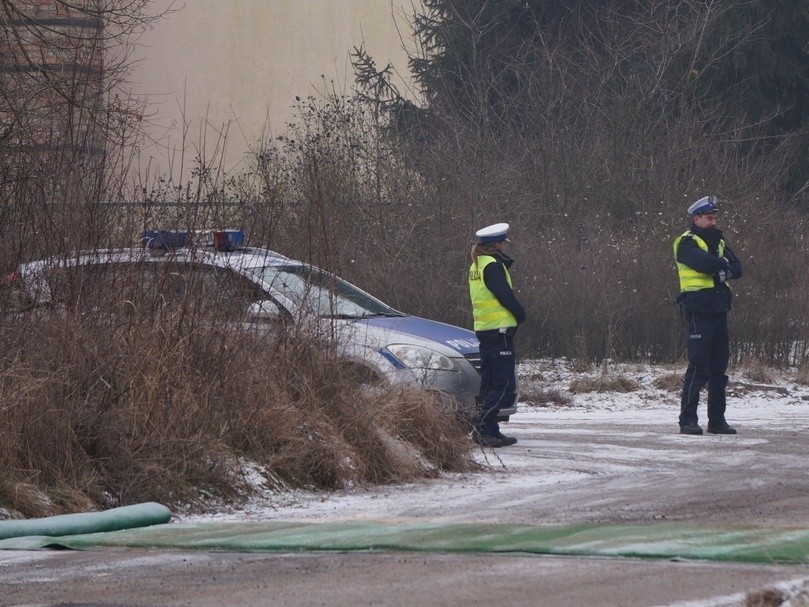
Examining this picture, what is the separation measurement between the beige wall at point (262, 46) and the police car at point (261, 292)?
23.6 meters

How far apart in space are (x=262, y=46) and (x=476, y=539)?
97.7ft

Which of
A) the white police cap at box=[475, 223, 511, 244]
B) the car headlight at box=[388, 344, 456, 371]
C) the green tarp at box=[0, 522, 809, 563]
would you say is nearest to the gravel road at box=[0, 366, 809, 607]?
the green tarp at box=[0, 522, 809, 563]

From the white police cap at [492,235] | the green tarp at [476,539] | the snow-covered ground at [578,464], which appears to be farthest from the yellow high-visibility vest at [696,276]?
the green tarp at [476,539]

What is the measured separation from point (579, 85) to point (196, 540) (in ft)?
69.2

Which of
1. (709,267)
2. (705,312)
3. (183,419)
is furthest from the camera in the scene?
(705,312)

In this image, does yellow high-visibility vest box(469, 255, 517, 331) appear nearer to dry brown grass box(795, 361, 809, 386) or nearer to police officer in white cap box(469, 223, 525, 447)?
police officer in white cap box(469, 223, 525, 447)

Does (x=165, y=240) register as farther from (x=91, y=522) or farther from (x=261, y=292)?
(x=91, y=522)

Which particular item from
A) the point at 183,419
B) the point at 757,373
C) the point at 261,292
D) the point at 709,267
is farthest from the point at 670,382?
the point at 183,419

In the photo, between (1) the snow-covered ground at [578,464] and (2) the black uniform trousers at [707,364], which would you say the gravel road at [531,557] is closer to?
(1) the snow-covered ground at [578,464]

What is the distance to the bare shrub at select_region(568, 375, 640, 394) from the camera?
1675 cm

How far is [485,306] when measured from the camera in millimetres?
11297

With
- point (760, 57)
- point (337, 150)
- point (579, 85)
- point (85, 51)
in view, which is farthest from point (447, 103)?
point (85, 51)

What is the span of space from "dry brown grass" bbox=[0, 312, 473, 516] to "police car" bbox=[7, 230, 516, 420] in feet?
0.92

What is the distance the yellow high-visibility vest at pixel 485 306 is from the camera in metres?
11.2
